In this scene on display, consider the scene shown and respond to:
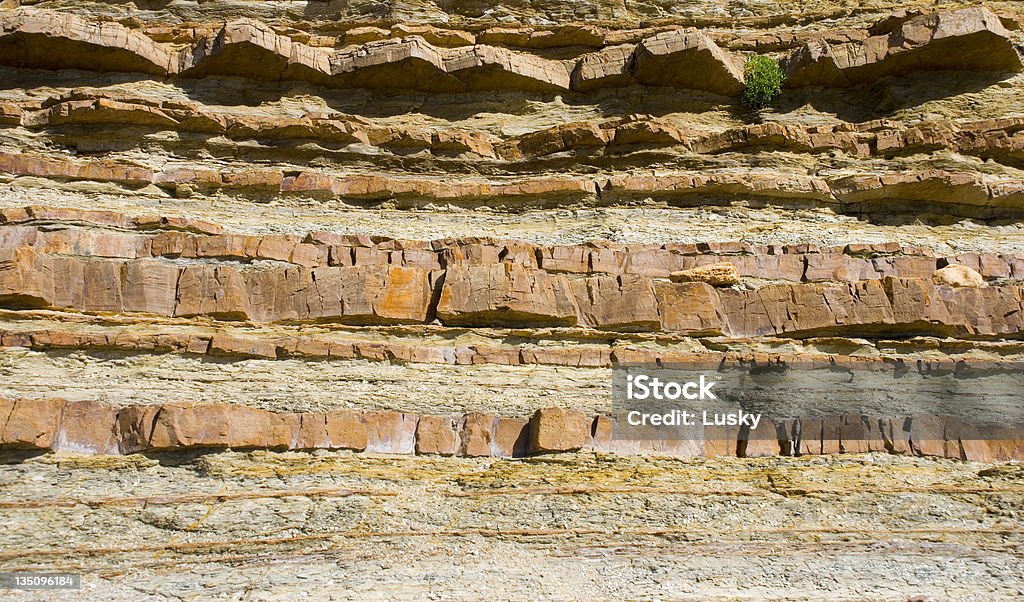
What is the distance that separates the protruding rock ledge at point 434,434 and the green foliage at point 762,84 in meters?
5.49

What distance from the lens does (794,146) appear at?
10461mm

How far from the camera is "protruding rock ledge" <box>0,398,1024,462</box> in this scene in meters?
6.85

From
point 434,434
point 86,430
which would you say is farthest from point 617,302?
point 86,430

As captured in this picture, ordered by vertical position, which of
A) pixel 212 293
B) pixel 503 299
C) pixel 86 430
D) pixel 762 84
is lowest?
pixel 86 430


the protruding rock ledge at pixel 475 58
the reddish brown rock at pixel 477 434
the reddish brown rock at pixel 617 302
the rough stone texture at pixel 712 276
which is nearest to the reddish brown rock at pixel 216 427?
the reddish brown rock at pixel 477 434

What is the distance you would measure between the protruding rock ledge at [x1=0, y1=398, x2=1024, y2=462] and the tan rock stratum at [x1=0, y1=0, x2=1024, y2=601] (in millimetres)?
31

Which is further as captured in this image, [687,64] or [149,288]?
[687,64]

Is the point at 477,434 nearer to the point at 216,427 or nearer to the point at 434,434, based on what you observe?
the point at 434,434

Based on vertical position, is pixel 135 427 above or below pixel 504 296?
below

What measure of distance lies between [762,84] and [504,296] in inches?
225

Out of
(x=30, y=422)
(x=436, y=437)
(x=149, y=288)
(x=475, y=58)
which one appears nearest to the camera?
(x=30, y=422)

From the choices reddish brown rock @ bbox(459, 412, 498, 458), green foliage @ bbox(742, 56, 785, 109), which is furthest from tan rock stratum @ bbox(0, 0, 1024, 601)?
green foliage @ bbox(742, 56, 785, 109)

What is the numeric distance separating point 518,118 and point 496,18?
2170 millimetres

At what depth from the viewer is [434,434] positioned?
7352 mm
